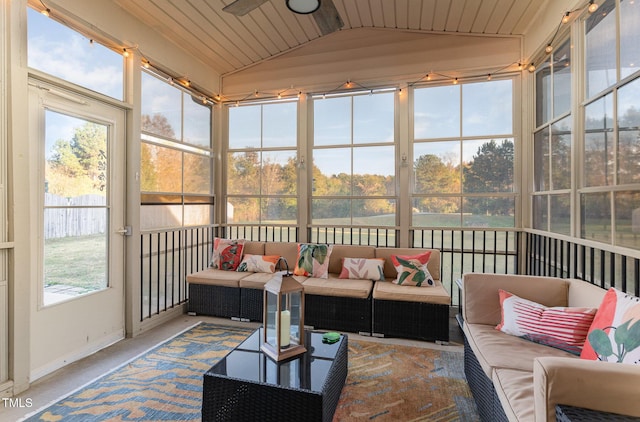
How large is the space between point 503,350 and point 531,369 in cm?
20

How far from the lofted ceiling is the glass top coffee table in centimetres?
327

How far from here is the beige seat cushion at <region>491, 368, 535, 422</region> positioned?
4.23 ft

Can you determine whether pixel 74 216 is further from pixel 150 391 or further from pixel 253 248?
pixel 253 248

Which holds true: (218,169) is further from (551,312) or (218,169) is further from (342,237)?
(551,312)

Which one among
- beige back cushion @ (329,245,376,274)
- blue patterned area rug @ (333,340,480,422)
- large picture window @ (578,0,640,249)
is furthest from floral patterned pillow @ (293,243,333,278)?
large picture window @ (578,0,640,249)

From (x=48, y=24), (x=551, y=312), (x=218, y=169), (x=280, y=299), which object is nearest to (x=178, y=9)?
(x=48, y=24)

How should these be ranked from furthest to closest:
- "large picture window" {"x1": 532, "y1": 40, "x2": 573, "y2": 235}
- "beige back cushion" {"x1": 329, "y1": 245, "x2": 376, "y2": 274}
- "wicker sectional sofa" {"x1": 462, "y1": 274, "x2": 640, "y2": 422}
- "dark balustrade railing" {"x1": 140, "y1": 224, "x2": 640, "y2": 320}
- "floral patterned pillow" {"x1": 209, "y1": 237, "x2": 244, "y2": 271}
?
1. "floral patterned pillow" {"x1": 209, "y1": 237, "x2": 244, "y2": 271}
2. "beige back cushion" {"x1": 329, "y1": 245, "x2": 376, "y2": 274}
3. "dark balustrade railing" {"x1": 140, "y1": 224, "x2": 640, "y2": 320}
4. "large picture window" {"x1": 532, "y1": 40, "x2": 573, "y2": 235}
5. "wicker sectional sofa" {"x1": 462, "y1": 274, "x2": 640, "y2": 422}

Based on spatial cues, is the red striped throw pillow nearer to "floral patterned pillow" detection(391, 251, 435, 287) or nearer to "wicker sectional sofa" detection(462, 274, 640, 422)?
"wicker sectional sofa" detection(462, 274, 640, 422)

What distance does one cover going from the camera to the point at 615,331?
146 centimetres

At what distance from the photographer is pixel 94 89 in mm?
2797

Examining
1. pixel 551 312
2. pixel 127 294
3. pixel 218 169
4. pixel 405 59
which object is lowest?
pixel 127 294

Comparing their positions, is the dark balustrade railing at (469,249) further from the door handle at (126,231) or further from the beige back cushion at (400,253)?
the door handle at (126,231)

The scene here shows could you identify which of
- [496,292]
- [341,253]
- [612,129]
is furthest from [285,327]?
[612,129]

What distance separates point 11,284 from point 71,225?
646mm
